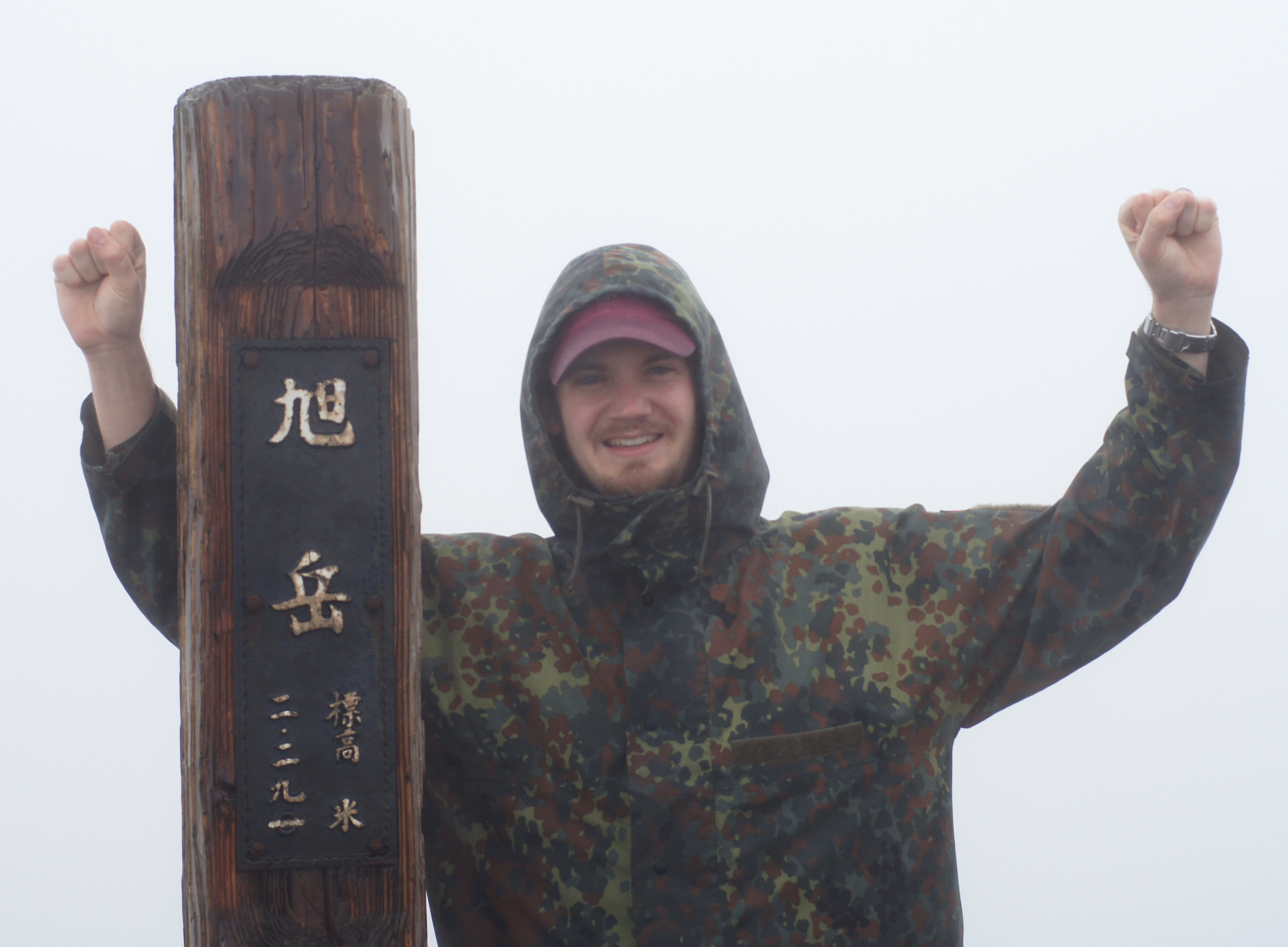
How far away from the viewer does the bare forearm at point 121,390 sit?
2070 millimetres

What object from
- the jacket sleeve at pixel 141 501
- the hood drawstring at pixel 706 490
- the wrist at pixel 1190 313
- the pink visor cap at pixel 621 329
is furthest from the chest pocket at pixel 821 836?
the jacket sleeve at pixel 141 501

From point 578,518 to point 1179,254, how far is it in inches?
43.5

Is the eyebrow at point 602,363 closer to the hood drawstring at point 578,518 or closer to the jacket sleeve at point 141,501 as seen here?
the hood drawstring at point 578,518

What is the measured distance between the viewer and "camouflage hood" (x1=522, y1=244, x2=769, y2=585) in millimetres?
2221

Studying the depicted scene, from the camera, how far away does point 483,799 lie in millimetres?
2236

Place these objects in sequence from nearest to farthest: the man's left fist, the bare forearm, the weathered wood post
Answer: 1. the weathered wood post
2. the man's left fist
3. the bare forearm

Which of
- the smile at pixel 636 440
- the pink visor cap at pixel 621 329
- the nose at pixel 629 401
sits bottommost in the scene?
the smile at pixel 636 440

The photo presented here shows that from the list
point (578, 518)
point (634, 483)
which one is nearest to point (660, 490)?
point (634, 483)

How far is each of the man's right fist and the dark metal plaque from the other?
0.29 metres

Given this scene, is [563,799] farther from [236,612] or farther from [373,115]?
[373,115]

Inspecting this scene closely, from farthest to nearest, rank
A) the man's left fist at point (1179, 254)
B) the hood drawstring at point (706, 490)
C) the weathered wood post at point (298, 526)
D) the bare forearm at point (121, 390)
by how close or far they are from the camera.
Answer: the hood drawstring at point (706, 490) < the bare forearm at point (121, 390) < the man's left fist at point (1179, 254) < the weathered wood post at point (298, 526)

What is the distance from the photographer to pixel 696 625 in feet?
7.30

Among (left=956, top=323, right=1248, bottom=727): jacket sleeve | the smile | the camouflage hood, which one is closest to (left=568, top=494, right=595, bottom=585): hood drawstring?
the camouflage hood

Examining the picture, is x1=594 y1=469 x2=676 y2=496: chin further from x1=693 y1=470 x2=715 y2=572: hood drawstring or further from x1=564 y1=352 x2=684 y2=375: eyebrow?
x1=564 y1=352 x2=684 y2=375: eyebrow
